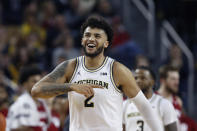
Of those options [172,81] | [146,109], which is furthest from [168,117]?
[172,81]

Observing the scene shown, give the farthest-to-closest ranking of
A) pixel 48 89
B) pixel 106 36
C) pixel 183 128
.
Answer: pixel 183 128 < pixel 106 36 < pixel 48 89

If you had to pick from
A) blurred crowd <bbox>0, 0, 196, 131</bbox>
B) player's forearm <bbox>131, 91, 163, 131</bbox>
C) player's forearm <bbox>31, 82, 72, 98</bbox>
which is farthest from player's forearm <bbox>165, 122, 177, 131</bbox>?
blurred crowd <bbox>0, 0, 196, 131</bbox>

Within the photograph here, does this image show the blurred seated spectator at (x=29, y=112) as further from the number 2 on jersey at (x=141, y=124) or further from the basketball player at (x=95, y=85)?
the basketball player at (x=95, y=85)

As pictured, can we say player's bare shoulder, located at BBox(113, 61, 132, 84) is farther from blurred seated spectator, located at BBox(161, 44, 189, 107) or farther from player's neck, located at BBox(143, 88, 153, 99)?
blurred seated spectator, located at BBox(161, 44, 189, 107)

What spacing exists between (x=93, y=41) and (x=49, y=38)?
869 cm

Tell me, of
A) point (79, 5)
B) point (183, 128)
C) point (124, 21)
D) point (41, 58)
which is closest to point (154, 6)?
point (124, 21)

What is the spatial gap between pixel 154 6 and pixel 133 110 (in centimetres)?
701

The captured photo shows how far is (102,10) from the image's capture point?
14.1 m

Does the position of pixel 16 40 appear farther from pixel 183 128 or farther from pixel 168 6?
pixel 183 128

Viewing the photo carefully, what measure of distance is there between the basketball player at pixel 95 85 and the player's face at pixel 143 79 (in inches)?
53.0

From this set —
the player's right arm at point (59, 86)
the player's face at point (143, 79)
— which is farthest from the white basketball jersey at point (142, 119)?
the player's right arm at point (59, 86)

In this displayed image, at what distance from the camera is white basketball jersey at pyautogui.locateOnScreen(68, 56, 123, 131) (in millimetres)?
5164

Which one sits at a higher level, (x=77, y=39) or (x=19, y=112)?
(x=77, y=39)

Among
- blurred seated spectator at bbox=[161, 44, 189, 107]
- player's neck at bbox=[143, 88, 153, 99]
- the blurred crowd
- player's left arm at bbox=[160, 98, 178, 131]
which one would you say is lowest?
player's left arm at bbox=[160, 98, 178, 131]
